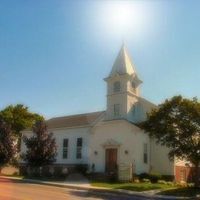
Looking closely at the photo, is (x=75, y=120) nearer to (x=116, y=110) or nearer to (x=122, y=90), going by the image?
(x=116, y=110)

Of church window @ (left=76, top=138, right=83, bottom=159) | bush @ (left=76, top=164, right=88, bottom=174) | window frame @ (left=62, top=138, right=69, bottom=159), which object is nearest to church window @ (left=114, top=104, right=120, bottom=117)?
church window @ (left=76, top=138, right=83, bottom=159)

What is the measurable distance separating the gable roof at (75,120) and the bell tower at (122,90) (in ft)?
7.67

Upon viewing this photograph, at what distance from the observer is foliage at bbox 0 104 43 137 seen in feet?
247

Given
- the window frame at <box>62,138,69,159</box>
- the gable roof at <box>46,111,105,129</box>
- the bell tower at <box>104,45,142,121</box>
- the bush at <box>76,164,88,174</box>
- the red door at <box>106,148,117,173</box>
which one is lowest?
the bush at <box>76,164,88,174</box>

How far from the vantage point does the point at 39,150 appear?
3819 cm

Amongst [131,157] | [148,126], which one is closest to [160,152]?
[131,157]

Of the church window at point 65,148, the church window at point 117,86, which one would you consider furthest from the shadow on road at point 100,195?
the church window at point 65,148

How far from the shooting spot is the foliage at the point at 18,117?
75188mm

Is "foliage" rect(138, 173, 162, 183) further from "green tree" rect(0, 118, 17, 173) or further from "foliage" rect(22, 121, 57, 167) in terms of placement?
"green tree" rect(0, 118, 17, 173)

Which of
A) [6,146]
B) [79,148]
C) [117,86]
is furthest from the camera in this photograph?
[79,148]

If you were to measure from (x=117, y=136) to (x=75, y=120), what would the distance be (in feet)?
29.1

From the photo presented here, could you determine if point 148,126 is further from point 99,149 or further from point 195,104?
point 99,149

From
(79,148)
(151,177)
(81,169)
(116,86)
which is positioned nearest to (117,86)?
Result: (116,86)

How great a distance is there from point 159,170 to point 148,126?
1033 cm
